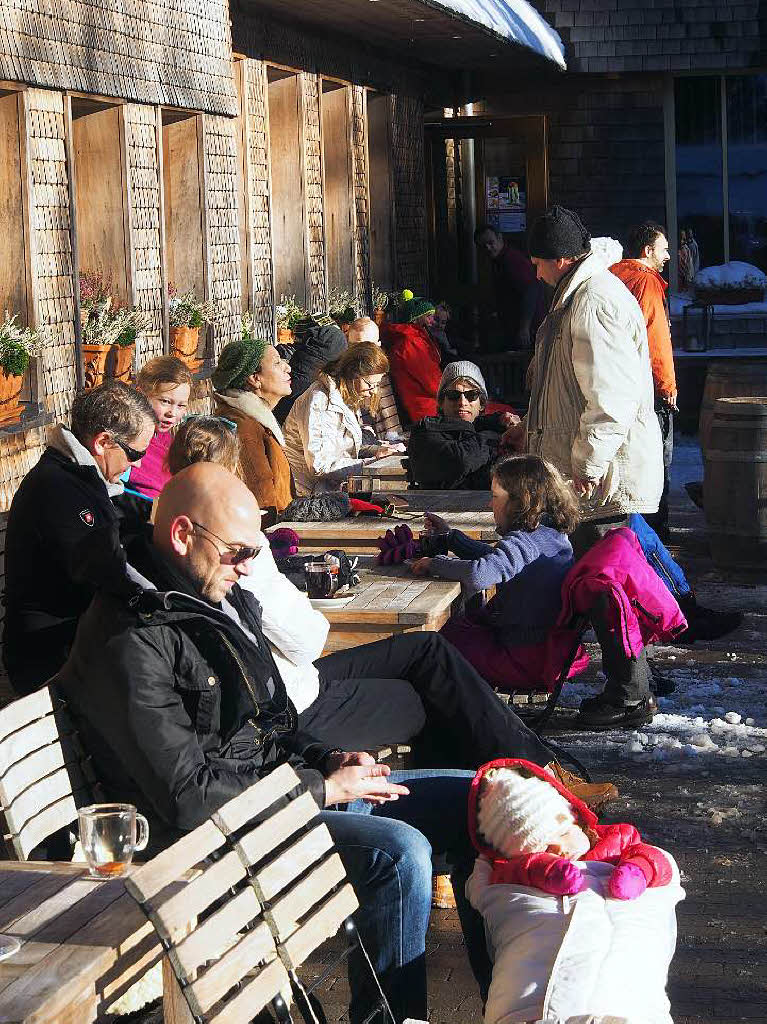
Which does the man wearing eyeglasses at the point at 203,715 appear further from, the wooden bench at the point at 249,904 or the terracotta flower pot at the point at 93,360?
the terracotta flower pot at the point at 93,360

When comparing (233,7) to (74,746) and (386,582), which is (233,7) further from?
(74,746)

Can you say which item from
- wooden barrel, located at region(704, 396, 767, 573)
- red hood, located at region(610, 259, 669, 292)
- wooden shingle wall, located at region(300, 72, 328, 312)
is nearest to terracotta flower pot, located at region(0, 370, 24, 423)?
red hood, located at region(610, 259, 669, 292)

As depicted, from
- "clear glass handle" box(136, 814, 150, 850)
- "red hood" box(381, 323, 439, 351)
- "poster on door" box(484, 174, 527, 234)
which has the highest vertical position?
"poster on door" box(484, 174, 527, 234)

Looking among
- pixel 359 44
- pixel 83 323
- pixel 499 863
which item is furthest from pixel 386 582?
pixel 359 44

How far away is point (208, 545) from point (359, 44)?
35.0 feet

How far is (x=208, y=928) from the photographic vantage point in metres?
2.77

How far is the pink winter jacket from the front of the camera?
19.3 ft

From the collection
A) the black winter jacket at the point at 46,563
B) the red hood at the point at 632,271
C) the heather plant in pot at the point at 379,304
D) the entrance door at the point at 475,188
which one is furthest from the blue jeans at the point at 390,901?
the entrance door at the point at 475,188

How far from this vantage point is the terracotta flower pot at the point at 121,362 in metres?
8.02

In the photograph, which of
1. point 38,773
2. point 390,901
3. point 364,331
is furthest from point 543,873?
point 364,331

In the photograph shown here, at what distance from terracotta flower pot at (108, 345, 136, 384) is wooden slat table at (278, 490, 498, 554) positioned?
66.2 inches

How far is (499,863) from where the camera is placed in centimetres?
360

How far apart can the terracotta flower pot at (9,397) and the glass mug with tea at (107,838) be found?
3.80 metres

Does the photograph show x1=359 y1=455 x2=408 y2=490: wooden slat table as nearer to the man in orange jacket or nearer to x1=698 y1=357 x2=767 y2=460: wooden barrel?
the man in orange jacket
